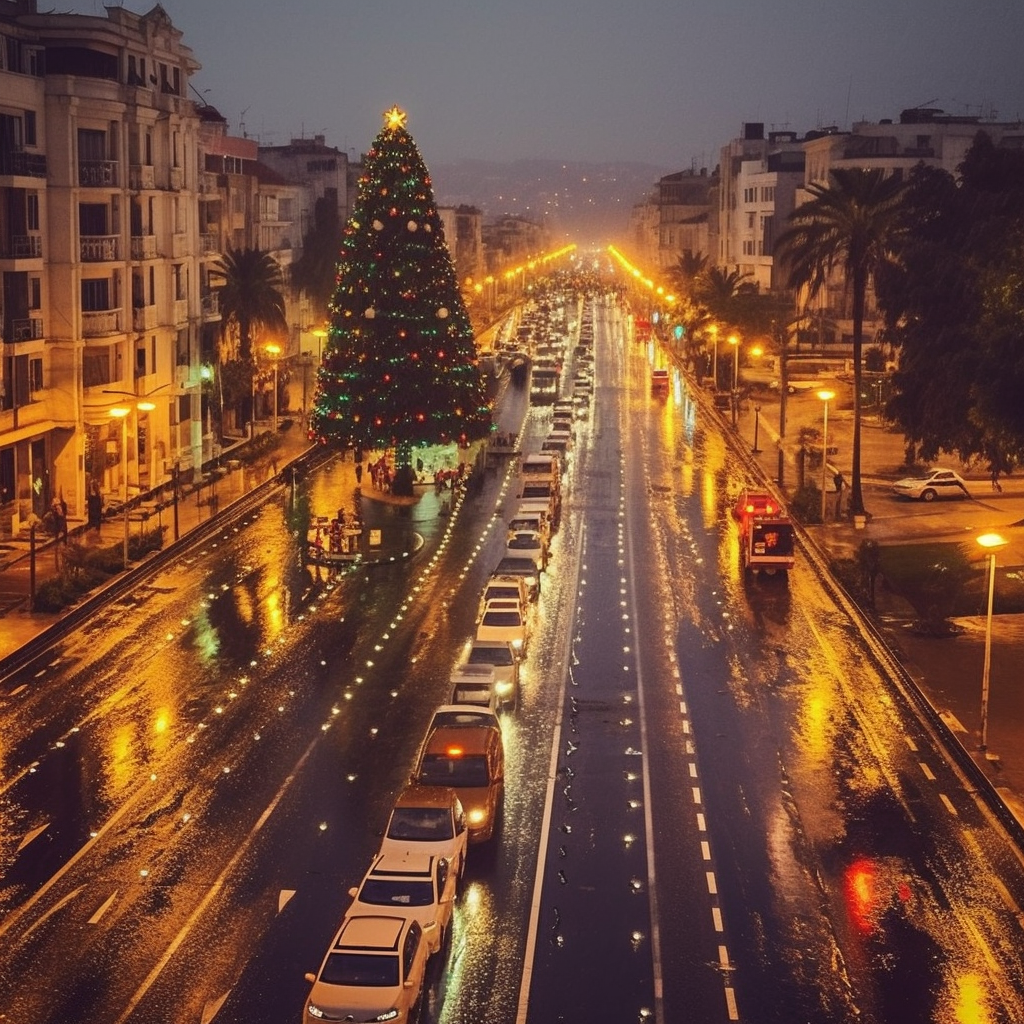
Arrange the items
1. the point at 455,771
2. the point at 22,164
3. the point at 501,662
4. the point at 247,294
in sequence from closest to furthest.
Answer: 1. the point at 455,771
2. the point at 501,662
3. the point at 22,164
4. the point at 247,294

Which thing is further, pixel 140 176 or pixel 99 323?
pixel 140 176

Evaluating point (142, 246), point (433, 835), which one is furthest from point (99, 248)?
point (433, 835)

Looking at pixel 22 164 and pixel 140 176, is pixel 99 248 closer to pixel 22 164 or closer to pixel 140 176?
pixel 140 176

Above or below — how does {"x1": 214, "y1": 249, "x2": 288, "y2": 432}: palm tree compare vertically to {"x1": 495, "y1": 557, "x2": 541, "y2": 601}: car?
above

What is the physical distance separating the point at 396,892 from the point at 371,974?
2.69 m

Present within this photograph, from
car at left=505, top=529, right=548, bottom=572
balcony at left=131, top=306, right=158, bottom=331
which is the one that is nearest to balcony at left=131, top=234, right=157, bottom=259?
balcony at left=131, top=306, right=158, bottom=331

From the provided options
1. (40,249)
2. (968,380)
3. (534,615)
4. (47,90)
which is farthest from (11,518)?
(968,380)

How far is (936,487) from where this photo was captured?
6531 centimetres

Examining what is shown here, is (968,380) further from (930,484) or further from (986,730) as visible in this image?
(986,730)

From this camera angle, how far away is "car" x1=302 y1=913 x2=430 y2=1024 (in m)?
19.5

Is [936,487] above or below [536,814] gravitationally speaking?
above

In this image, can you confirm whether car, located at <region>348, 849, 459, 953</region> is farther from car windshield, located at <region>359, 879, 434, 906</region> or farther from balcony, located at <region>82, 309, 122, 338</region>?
balcony, located at <region>82, 309, 122, 338</region>

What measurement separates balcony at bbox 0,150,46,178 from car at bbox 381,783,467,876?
117 ft

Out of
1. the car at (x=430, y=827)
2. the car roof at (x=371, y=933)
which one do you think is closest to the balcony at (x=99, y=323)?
the car at (x=430, y=827)
